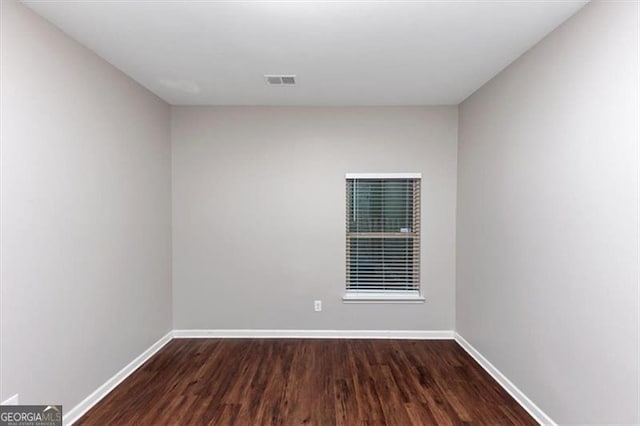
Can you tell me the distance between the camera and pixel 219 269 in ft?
12.9

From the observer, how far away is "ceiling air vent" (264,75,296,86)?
2.99m

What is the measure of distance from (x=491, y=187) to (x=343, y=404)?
2.28 m

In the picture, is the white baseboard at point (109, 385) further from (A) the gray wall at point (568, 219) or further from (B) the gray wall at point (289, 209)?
(A) the gray wall at point (568, 219)

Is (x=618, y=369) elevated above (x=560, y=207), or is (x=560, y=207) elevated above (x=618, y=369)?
(x=560, y=207)

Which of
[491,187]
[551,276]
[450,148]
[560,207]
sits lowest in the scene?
[551,276]

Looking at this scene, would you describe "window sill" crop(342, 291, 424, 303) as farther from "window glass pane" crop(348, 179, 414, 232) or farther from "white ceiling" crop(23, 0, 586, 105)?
"white ceiling" crop(23, 0, 586, 105)

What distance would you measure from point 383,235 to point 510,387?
1891 mm

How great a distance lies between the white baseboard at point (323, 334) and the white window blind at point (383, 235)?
1.58ft

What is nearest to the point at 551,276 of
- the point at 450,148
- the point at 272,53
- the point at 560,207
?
the point at 560,207

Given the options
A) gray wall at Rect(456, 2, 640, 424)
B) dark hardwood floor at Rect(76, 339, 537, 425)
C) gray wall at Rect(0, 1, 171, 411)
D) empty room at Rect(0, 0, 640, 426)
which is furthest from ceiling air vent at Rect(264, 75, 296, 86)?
dark hardwood floor at Rect(76, 339, 537, 425)

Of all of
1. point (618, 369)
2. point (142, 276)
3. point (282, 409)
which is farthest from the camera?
point (142, 276)

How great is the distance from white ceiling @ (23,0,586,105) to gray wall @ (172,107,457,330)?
1.81 ft

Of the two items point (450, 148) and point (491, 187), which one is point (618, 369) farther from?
point (450, 148)

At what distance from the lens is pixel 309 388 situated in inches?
111
